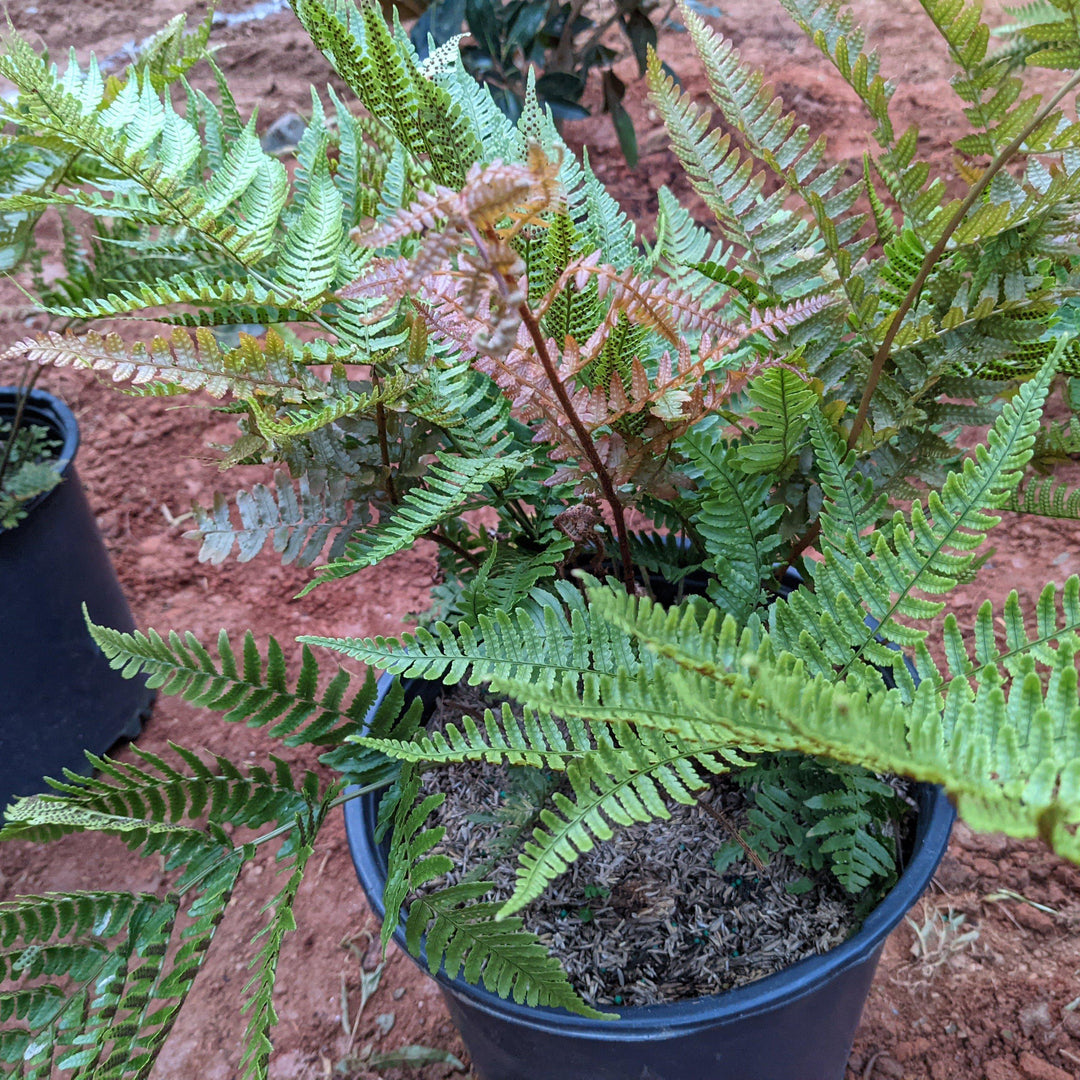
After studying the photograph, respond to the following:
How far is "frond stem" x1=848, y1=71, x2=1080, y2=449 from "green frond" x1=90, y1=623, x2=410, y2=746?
47 centimetres

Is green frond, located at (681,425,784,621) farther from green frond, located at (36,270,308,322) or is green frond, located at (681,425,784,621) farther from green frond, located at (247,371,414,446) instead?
green frond, located at (36,270,308,322)

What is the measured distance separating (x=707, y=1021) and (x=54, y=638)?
1331 mm

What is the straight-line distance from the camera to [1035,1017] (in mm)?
1179

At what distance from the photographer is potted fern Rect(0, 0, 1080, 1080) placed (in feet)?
2.06

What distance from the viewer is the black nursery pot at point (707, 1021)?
A: 2.43 feet

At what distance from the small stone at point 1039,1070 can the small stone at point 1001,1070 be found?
1 centimetres

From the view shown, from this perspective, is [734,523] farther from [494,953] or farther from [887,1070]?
[887,1070]

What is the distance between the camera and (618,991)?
2.76 feet

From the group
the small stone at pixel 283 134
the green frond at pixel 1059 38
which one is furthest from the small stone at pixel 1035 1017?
the small stone at pixel 283 134

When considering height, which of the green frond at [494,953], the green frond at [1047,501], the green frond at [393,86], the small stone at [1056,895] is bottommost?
the small stone at [1056,895]

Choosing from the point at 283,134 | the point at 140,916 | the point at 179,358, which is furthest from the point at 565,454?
the point at 283,134

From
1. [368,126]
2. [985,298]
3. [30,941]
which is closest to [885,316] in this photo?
[985,298]

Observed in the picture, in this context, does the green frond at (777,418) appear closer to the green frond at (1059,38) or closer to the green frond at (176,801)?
the green frond at (1059,38)

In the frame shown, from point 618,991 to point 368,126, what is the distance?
873mm
